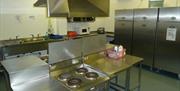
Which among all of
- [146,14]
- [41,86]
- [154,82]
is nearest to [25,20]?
[41,86]

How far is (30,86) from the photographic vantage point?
4.89 ft

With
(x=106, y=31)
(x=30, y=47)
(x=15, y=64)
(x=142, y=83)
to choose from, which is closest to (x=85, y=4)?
(x=15, y=64)

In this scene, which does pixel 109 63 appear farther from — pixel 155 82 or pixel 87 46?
pixel 155 82

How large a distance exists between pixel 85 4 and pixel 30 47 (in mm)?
1968

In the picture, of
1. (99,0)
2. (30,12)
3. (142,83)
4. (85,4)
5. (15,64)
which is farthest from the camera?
(30,12)

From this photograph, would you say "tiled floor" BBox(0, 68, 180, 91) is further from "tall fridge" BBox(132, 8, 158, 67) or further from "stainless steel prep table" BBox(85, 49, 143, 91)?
"stainless steel prep table" BBox(85, 49, 143, 91)

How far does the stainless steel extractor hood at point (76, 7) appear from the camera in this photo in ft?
5.01

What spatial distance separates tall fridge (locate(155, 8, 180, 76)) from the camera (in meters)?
3.33

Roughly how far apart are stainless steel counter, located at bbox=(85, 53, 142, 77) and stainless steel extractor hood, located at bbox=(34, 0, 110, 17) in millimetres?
662

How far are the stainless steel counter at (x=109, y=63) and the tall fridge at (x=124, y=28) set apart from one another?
6.22 feet

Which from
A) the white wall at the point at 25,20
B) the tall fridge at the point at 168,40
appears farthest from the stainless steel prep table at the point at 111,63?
the white wall at the point at 25,20

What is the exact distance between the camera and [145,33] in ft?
12.7

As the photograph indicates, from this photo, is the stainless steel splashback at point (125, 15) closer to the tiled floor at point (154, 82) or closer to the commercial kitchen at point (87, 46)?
the commercial kitchen at point (87, 46)

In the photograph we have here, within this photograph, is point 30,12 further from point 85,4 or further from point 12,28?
point 85,4
